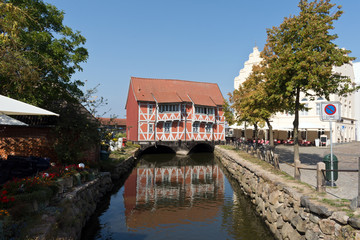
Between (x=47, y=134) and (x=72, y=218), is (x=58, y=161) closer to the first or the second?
(x=47, y=134)

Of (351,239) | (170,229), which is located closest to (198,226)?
(170,229)

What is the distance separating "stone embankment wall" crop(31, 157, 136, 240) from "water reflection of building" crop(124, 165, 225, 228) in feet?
4.60

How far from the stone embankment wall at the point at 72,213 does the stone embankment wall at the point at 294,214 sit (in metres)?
5.45

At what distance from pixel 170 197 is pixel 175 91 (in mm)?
26734

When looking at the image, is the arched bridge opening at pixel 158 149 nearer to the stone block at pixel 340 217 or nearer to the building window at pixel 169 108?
the building window at pixel 169 108

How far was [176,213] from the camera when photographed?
9945 millimetres

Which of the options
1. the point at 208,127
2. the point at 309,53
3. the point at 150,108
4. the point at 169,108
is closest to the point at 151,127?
the point at 150,108

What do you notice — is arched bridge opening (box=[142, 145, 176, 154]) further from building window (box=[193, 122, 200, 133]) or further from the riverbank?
the riverbank

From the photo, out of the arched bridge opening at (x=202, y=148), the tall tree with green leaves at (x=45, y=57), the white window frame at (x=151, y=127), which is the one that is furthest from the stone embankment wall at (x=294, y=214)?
the arched bridge opening at (x=202, y=148)

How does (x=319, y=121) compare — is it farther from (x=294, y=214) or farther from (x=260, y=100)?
(x=294, y=214)

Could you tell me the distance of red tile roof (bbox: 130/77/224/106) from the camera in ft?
112

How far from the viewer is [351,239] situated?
4.63m

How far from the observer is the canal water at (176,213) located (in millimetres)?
8031

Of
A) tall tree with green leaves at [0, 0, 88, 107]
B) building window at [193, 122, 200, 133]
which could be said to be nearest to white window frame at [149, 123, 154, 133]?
building window at [193, 122, 200, 133]
